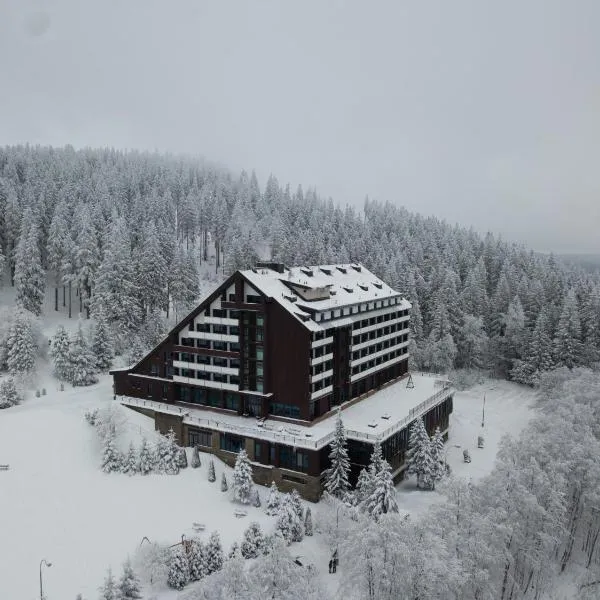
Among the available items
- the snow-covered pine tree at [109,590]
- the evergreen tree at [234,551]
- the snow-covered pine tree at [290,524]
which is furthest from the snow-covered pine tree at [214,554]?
the snow-covered pine tree at [109,590]

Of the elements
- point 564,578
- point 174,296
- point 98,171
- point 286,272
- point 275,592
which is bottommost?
point 564,578

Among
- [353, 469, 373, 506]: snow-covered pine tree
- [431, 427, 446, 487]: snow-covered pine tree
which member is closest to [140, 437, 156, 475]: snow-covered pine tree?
[353, 469, 373, 506]: snow-covered pine tree

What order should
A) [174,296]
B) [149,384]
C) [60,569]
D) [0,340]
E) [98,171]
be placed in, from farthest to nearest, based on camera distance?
1. [98,171]
2. [174,296]
3. [0,340]
4. [149,384]
5. [60,569]

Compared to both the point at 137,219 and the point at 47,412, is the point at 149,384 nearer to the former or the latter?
the point at 47,412

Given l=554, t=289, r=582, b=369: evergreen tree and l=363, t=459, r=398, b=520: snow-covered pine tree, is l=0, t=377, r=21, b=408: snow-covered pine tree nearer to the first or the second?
l=363, t=459, r=398, b=520: snow-covered pine tree

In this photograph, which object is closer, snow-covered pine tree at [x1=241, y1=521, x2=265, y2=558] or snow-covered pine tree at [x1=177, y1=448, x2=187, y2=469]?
snow-covered pine tree at [x1=241, y1=521, x2=265, y2=558]

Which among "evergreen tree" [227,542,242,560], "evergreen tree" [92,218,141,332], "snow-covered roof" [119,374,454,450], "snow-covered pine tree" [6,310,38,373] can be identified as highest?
"evergreen tree" [92,218,141,332]

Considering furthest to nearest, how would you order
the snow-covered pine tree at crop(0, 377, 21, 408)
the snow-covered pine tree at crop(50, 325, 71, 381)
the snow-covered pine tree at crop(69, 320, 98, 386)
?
the snow-covered pine tree at crop(50, 325, 71, 381) → the snow-covered pine tree at crop(69, 320, 98, 386) → the snow-covered pine tree at crop(0, 377, 21, 408)

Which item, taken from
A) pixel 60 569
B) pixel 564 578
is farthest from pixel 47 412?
pixel 564 578
